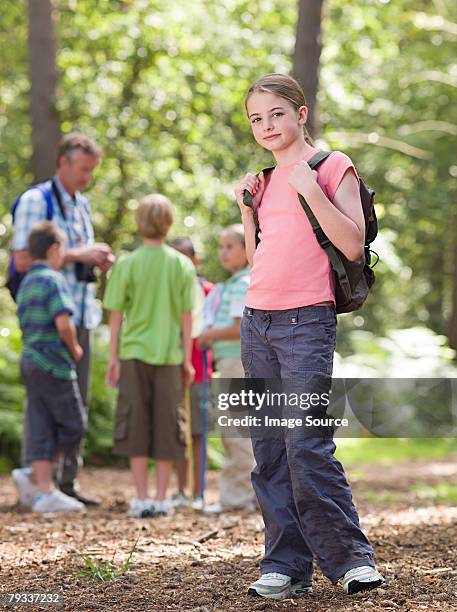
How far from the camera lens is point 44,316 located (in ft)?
22.7

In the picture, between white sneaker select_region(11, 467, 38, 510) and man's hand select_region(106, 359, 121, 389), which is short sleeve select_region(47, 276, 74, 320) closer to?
man's hand select_region(106, 359, 121, 389)

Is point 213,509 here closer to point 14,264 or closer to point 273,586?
point 14,264

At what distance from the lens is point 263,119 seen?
4055mm

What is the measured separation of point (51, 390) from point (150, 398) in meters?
0.69

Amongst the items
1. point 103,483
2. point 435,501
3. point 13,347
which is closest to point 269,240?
point 435,501

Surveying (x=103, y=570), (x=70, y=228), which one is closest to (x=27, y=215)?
(x=70, y=228)

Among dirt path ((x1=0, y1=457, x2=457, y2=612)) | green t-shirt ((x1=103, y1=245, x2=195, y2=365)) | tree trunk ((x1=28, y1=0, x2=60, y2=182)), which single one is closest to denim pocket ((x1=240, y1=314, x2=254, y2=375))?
dirt path ((x1=0, y1=457, x2=457, y2=612))

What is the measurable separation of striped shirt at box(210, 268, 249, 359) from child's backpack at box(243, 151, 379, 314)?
2.83m

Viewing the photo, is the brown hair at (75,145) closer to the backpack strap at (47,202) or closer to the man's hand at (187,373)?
the backpack strap at (47,202)

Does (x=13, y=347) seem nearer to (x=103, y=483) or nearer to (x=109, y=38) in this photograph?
(x=103, y=483)

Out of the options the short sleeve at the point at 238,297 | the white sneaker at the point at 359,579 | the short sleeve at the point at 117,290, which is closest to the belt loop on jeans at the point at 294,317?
the white sneaker at the point at 359,579

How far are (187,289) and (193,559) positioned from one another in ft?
7.81

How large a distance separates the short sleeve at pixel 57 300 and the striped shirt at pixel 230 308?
0.99 meters

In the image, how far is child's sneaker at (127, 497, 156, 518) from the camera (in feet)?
21.6
